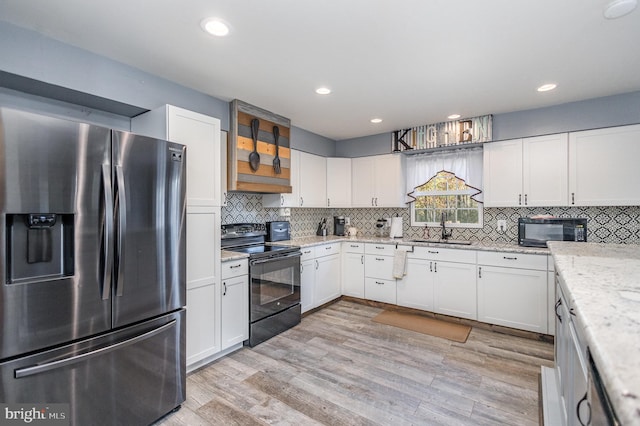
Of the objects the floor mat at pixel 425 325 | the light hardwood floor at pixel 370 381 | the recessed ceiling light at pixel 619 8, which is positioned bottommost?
the light hardwood floor at pixel 370 381

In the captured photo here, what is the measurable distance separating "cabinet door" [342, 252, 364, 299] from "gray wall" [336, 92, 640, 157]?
2.38 m

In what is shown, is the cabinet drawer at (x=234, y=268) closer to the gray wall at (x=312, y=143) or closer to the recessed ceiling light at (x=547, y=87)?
the gray wall at (x=312, y=143)

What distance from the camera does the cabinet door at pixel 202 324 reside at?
2.46 metres

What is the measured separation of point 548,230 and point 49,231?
4.32 metres

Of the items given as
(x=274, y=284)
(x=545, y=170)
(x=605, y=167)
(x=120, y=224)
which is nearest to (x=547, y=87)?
(x=545, y=170)

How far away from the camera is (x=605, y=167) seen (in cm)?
308

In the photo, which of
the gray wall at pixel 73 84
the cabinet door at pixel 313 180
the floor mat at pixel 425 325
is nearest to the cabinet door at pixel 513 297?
the floor mat at pixel 425 325

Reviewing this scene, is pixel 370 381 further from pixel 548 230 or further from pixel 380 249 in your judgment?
pixel 548 230

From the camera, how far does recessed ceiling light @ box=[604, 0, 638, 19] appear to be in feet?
5.50

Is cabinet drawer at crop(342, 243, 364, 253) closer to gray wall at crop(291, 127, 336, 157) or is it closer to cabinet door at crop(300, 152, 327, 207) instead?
cabinet door at crop(300, 152, 327, 207)

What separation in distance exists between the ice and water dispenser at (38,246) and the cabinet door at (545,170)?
4.17 meters

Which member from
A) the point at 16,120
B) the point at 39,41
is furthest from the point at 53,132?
the point at 39,41

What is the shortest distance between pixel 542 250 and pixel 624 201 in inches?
34.9

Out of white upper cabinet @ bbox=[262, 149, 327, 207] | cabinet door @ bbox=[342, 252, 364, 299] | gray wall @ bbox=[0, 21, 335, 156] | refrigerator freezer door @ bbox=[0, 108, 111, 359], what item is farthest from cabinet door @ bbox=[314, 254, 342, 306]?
refrigerator freezer door @ bbox=[0, 108, 111, 359]
